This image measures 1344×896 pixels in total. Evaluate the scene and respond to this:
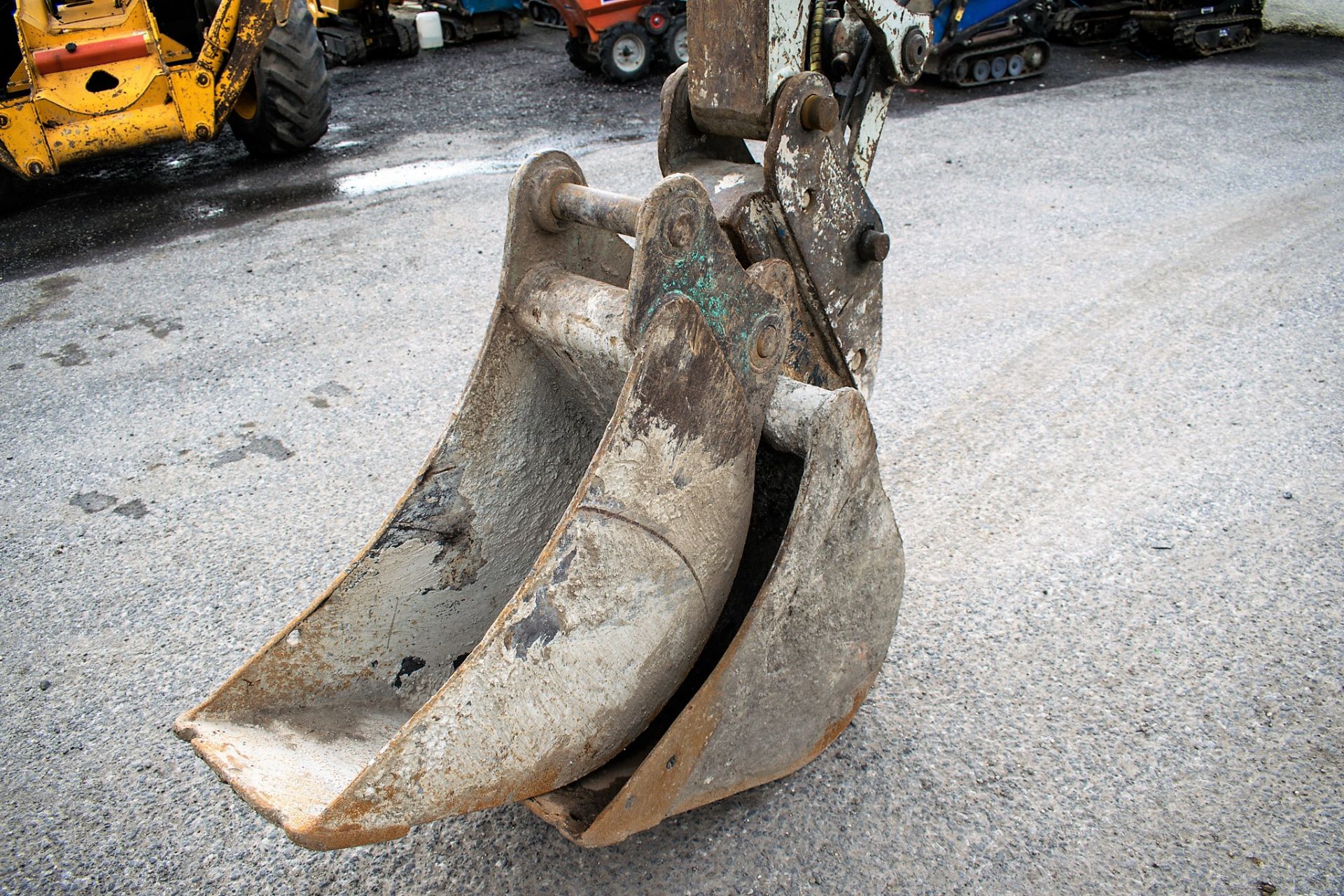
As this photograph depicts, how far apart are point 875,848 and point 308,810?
1020 millimetres

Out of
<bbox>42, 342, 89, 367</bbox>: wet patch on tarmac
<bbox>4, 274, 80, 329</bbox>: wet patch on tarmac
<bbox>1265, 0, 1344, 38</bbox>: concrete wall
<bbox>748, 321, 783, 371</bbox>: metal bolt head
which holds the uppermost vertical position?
<bbox>748, 321, 783, 371</bbox>: metal bolt head

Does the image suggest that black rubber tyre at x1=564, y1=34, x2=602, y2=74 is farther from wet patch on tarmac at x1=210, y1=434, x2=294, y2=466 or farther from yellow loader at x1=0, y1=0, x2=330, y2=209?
wet patch on tarmac at x1=210, y1=434, x2=294, y2=466

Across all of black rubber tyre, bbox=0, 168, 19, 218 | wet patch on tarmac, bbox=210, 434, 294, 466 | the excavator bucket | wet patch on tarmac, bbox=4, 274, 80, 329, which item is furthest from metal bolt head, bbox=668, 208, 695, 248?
black rubber tyre, bbox=0, 168, 19, 218

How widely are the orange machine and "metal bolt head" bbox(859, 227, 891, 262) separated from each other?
21.6 feet

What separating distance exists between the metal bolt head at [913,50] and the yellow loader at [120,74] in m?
4.68

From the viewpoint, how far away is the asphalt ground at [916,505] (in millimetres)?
1889

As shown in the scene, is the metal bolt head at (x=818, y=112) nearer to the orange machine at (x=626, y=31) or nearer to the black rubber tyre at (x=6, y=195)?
the black rubber tyre at (x=6, y=195)

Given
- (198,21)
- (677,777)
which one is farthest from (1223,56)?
(677,777)

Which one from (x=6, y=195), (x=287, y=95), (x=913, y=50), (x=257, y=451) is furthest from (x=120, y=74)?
(x=913, y=50)

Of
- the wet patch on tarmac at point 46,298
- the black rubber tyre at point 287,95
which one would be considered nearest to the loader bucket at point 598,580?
the wet patch on tarmac at point 46,298

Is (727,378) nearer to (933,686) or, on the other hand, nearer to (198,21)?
(933,686)

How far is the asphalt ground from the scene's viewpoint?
6.20ft

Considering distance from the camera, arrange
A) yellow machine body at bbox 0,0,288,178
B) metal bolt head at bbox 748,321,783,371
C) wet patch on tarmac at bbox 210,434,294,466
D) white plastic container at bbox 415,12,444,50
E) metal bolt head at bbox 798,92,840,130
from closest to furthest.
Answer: metal bolt head at bbox 748,321,783,371 → metal bolt head at bbox 798,92,840,130 → wet patch on tarmac at bbox 210,434,294,466 → yellow machine body at bbox 0,0,288,178 → white plastic container at bbox 415,12,444,50

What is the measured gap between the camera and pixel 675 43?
8250mm
